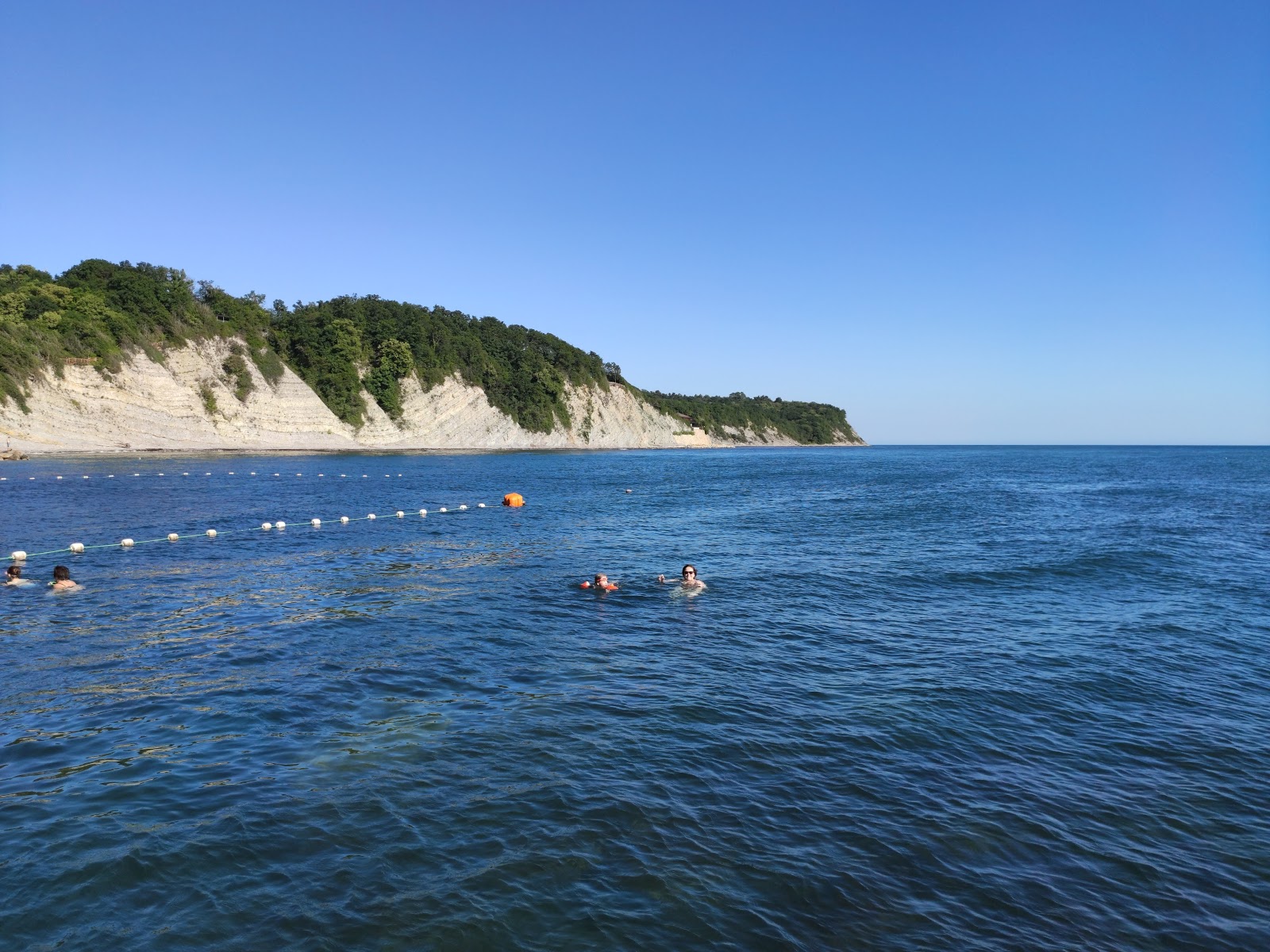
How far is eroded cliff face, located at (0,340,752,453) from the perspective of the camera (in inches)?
3152

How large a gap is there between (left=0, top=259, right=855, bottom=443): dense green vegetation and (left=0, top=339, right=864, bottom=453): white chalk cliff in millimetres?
1402

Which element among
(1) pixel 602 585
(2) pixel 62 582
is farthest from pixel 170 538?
(1) pixel 602 585

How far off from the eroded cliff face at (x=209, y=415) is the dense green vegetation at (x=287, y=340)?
143cm

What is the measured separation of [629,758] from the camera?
39.0 ft

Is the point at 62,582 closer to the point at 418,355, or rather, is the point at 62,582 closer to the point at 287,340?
the point at 287,340

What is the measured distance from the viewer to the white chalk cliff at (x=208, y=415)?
79.9 metres

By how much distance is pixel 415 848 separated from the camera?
9211mm

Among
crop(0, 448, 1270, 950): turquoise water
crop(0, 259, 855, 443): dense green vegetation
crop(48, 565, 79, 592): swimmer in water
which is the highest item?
crop(0, 259, 855, 443): dense green vegetation

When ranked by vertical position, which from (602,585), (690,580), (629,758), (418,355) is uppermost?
(418,355)

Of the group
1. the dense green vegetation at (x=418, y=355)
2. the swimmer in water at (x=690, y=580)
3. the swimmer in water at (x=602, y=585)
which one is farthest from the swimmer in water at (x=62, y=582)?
the dense green vegetation at (x=418, y=355)

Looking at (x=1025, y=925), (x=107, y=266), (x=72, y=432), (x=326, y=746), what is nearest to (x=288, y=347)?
(x=107, y=266)

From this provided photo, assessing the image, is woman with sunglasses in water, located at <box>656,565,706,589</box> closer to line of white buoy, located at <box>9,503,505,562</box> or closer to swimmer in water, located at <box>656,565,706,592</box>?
swimmer in water, located at <box>656,565,706,592</box>

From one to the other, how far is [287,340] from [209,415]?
31904 mm

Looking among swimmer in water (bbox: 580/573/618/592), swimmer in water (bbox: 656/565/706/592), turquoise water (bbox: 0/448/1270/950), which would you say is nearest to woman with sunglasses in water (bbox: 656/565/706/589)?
swimmer in water (bbox: 656/565/706/592)
